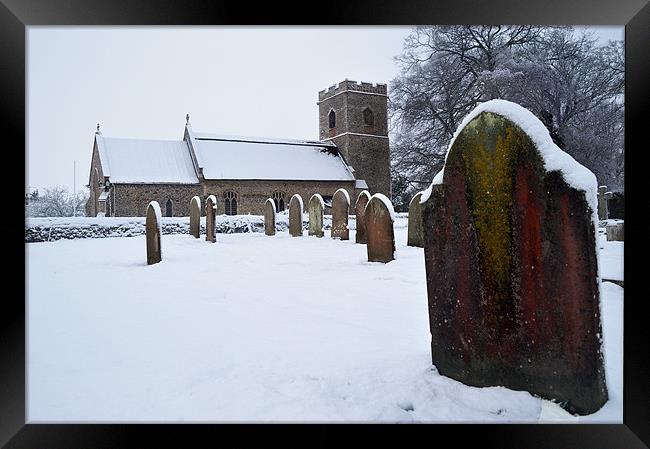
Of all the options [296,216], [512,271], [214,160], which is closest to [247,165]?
[214,160]

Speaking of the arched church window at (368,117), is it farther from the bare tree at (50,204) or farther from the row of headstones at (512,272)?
the row of headstones at (512,272)

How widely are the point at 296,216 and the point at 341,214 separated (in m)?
2.25

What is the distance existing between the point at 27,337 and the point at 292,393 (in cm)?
216

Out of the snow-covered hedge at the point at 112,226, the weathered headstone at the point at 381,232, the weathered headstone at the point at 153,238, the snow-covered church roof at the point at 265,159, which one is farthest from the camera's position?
the snow-covered church roof at the point at 265,159

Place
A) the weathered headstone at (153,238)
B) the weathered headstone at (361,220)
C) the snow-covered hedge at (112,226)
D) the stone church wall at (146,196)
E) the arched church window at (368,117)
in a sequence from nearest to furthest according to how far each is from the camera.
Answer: the weathered headstone at (153,238) → the weathered headstone at (361,220) → the snow-covered hedge at (112,226) → the stone church wall at (146,196) → the arched church window at (368,117)

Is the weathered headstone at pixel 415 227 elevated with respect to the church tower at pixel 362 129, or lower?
lower

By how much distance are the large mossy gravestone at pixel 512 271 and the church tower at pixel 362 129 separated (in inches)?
1140

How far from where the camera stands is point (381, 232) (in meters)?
7.62

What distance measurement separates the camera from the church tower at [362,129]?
32.0 meters

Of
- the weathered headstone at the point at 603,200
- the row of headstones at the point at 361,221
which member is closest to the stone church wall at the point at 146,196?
the row of headstones at the point at 361,221

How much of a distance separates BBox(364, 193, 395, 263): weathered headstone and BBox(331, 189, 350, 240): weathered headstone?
443 centimetres

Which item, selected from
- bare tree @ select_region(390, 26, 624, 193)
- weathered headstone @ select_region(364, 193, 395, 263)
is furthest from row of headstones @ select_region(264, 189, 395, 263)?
bare tree @ select_region(390, 26, 624, 193)
